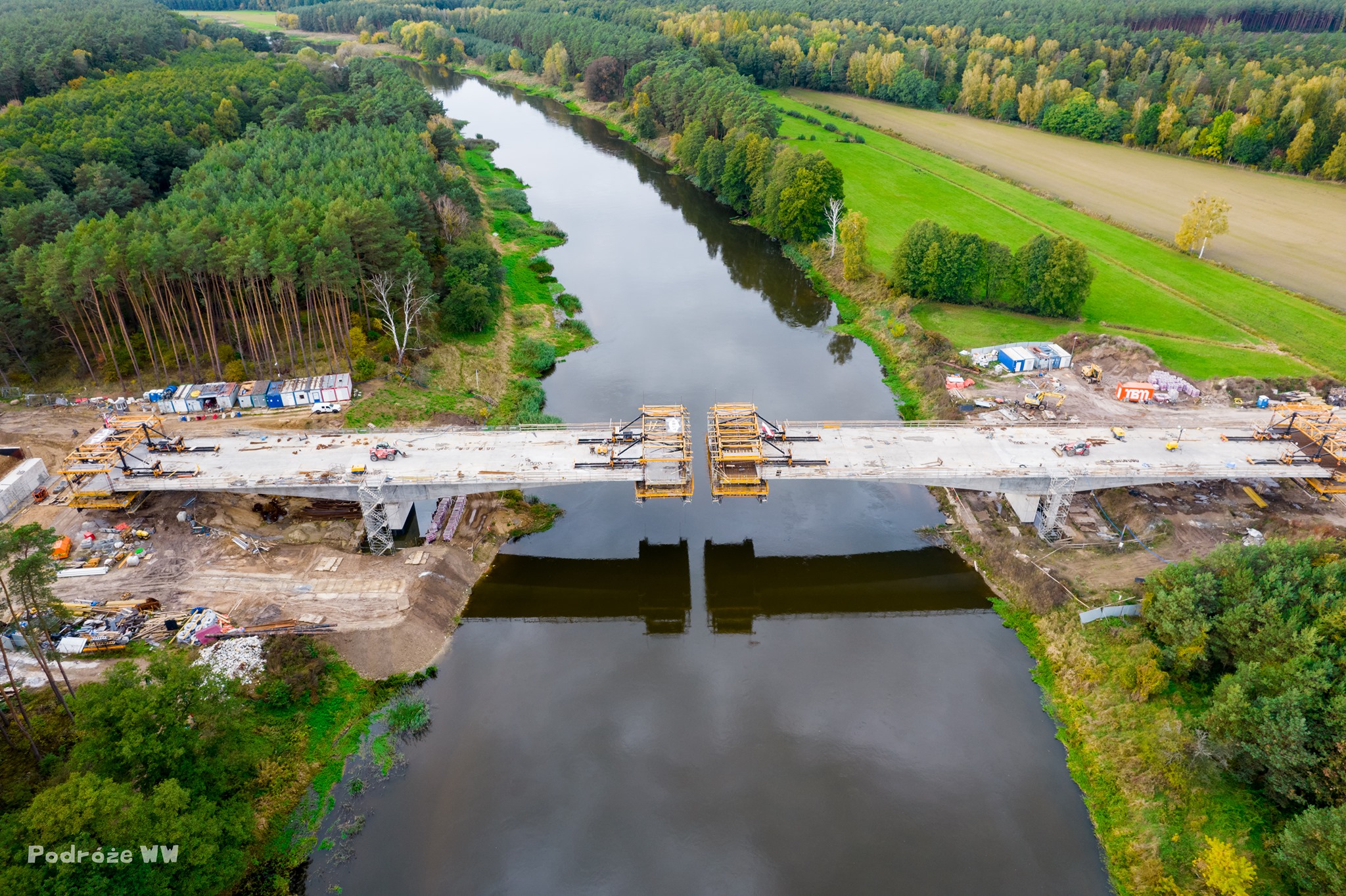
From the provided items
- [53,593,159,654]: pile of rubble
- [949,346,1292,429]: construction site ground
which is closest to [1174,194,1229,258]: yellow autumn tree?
[949,346,1292,429]: construction site ground

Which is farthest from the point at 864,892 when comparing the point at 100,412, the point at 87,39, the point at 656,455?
the point at 87,39

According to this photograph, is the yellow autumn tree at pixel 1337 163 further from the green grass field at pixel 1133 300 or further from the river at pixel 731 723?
the river at pixel 731 723

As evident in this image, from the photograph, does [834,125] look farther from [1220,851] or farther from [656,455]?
[1220,851]

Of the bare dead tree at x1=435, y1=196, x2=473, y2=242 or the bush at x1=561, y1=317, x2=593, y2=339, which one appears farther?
the bare dead tree at x1=435, y1=196, x2=473, y2=242

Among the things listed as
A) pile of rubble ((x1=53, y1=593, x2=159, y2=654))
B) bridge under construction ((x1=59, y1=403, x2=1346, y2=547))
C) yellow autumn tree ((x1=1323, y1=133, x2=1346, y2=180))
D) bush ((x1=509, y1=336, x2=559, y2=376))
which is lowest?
pile of rubble ((x1=53, y1=593, x2=159, y2=654))

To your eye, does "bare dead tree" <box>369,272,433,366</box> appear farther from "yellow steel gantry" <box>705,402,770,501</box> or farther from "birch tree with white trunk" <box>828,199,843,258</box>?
"birch tree with white trunk" <box>828,199,843,258</box>

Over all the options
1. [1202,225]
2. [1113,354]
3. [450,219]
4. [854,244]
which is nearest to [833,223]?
[854,244]

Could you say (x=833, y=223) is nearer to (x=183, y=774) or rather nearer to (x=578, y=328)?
(x=578, y=328)
